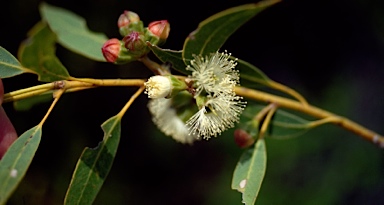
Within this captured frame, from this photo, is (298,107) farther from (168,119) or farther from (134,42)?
(134,42)

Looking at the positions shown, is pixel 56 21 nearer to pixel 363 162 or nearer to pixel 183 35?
pixel 183 35

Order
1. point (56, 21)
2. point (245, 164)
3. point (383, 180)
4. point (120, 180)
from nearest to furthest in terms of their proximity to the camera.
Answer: point (245, 164) < point (56, 21) < point (383, 180) < point (120, 180)

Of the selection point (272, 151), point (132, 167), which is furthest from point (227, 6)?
point (132, 167)

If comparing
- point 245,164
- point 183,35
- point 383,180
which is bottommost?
point 245,164

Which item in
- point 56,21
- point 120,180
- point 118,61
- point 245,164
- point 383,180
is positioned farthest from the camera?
point 120,180

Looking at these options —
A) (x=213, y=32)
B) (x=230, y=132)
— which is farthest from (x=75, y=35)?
(x=230, y=132)
